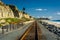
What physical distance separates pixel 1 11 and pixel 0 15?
3.40 metres

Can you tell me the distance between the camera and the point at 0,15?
80.0 m

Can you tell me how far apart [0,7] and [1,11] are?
215 centimetres

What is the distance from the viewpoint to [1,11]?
82750 mm

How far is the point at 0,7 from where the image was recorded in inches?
3216

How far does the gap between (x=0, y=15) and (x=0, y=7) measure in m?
4.20
